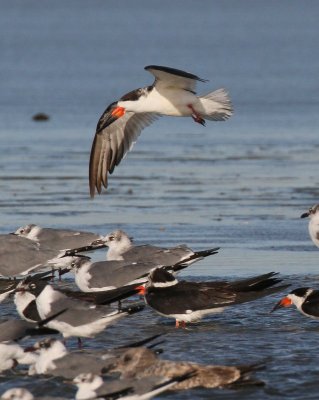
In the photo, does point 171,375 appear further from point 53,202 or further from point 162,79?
point 53,202

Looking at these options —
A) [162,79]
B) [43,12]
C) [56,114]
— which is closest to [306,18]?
[43,12]

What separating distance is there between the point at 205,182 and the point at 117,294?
870 cm

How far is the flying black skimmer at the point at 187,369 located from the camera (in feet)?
31.3

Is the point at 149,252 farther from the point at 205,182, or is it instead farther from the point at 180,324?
the point at 205,182

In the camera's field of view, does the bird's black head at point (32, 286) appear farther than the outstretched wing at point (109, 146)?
No

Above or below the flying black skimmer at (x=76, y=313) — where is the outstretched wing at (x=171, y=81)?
above

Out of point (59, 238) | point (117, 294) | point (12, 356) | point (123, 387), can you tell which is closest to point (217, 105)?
point (59, 238)

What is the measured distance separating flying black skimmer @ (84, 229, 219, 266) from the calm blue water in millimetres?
580

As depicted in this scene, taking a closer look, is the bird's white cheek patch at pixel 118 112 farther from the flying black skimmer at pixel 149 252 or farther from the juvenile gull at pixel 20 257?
the juvenile gull at pixel 20 257

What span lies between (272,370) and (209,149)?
44.6 feet

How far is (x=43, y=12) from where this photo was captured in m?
117

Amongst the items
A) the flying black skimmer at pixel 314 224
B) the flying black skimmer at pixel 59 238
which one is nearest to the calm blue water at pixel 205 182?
the flying black skimmer at pixel 314 224

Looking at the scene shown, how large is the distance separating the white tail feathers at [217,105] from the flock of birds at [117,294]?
0.01m

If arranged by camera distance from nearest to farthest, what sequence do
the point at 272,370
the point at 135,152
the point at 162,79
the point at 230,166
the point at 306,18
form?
the point at 272,370 → the point at 162,79 → the point at 230,166 → the point at 135,152 → the point at 306,18
